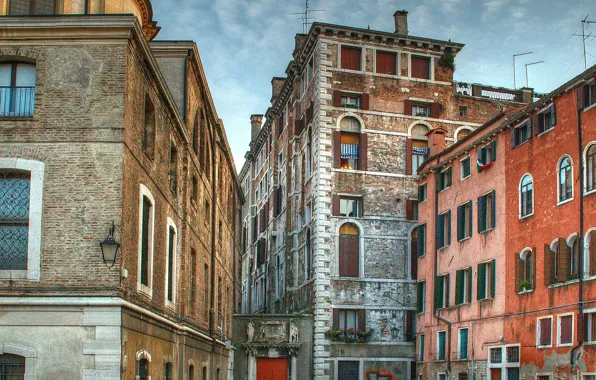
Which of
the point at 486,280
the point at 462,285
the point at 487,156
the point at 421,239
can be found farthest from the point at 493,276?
the point at 421,239

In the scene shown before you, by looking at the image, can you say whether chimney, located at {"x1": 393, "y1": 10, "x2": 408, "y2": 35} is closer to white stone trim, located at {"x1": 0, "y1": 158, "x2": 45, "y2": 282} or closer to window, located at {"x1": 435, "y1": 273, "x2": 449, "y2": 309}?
window, located at {"x1": 435, "y1": 273, "x2": 449, "y2": 309}

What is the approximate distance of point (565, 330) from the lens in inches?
1036

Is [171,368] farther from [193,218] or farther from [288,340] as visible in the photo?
[288,340]

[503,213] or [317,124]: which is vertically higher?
[317,124]

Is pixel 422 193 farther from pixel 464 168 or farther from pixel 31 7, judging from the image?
pixel 31 7

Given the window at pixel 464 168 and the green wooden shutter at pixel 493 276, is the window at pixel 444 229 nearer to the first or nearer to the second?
the window at pixel 464 168

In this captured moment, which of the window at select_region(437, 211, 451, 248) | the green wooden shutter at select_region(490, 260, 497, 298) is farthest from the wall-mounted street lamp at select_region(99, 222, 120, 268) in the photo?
the window at select_region(437, 211, 451, 248)

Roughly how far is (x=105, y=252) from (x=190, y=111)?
33.5ft

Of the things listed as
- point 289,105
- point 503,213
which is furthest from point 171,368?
point 289,105

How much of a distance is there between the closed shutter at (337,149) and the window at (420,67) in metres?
5.49

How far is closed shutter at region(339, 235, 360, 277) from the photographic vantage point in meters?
42.0

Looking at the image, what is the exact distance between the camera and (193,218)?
25859 millimetres

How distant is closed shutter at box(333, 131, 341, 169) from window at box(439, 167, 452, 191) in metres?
6.78

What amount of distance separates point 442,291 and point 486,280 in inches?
178
